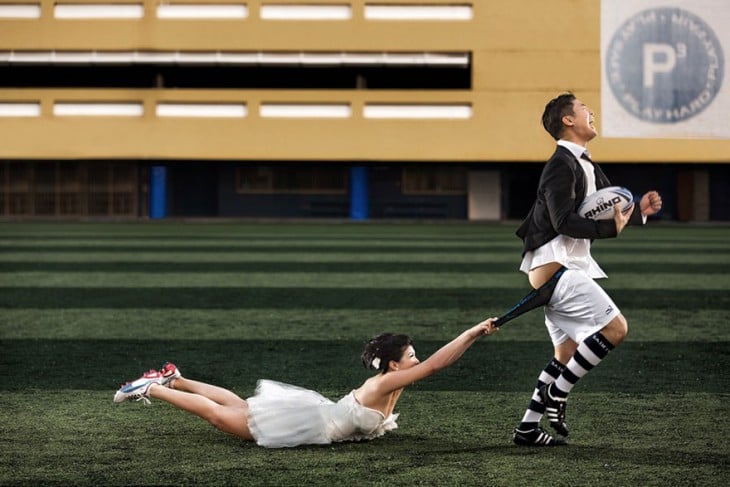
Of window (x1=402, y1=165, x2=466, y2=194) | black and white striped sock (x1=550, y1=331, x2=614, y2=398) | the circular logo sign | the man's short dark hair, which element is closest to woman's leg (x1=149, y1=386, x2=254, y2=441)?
black and white striped sock (x1=550, y1=331, x2=614, y2=398)

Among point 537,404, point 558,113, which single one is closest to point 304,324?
point 537,404

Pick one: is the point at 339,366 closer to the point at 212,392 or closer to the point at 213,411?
the point at 212,392

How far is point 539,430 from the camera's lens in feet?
19.7

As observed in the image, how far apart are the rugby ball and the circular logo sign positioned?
39904 millimetres

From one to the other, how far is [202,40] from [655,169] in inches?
787

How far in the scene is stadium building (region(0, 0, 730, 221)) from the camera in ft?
146

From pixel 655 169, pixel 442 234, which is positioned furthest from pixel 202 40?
pixel 655 169

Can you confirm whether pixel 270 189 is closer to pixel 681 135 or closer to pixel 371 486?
pixel 681 135

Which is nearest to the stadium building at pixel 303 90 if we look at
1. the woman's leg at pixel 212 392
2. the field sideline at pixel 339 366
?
the field sideline at pixel 339 366

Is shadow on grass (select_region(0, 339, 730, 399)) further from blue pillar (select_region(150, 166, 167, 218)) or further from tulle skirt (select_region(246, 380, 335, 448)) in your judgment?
blue pillar (select_region(150, 166, 167, 218))

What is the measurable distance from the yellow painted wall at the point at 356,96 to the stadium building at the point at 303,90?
5 centimetres

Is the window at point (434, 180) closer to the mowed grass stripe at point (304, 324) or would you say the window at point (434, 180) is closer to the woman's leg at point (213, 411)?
the mowed grass stripe at point (304, 324)

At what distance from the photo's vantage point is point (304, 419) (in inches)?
235

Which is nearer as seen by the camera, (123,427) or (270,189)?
(123,427)
